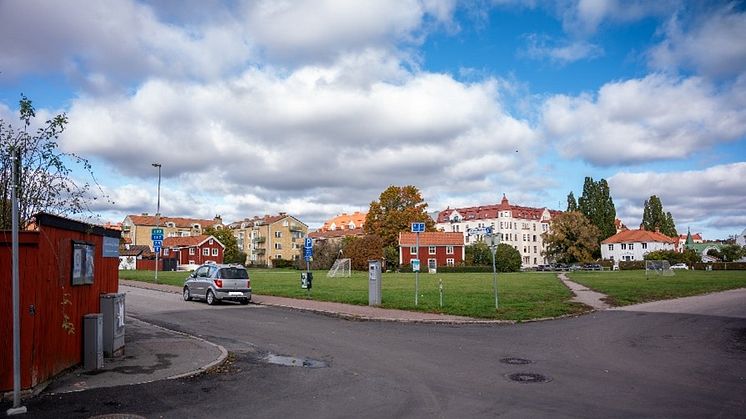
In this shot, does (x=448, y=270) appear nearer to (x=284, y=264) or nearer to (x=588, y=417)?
(x=284, y=264)

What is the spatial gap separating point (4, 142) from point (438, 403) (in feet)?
24.7

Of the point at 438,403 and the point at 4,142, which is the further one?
the point at 4,142

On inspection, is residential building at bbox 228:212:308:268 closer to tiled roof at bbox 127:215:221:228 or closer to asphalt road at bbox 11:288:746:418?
tiled roof at bbox 127:215:221:228

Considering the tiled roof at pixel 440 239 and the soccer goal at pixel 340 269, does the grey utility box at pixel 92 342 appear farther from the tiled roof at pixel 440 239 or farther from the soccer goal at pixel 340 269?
the tiled roof at pixel 440 239

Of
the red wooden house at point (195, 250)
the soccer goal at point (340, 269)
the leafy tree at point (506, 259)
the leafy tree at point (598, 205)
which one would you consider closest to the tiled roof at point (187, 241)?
the red wooden house at point (195, 250)

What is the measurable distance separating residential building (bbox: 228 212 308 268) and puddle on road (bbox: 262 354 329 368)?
354 feet

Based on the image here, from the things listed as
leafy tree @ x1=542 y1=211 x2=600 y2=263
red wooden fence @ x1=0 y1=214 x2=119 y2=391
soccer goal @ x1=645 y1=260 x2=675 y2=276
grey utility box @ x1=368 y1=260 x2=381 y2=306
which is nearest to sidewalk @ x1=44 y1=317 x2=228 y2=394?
red wooden fence @ x1=0 y1=214 x2=119 y2=391

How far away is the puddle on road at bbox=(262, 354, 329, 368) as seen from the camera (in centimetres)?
1034

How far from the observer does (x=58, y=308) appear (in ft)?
28.1

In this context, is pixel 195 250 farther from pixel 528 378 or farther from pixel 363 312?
pixel 528 378

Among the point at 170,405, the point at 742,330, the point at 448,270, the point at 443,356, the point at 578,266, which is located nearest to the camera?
the point at 170,405

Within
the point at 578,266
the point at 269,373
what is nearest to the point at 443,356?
the point at 269,373

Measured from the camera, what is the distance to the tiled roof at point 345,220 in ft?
538

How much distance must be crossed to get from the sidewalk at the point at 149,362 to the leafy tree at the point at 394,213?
224 ft
